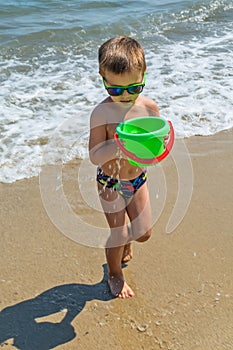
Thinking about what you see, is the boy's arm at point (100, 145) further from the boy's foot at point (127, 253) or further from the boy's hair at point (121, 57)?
the boy's foot at point (127, 253)

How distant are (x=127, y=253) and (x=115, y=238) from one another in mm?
326

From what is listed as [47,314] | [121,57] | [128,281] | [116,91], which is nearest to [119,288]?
[128,281]

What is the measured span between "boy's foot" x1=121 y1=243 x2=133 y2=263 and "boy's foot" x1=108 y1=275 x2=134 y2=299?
22 centimetres

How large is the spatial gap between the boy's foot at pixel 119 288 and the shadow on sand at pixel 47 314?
0.05 m

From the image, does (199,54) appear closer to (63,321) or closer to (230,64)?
(230,64)

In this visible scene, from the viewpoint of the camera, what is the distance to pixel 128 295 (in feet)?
9.66

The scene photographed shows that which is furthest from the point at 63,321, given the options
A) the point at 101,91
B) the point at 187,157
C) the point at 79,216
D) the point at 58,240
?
the point at 101,91

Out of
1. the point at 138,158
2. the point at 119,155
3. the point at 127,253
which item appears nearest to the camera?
the point at 138,158

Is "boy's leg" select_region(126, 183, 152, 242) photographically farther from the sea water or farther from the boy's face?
the sea water

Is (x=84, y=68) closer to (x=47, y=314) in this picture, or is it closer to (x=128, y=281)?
(x=128, y=281)

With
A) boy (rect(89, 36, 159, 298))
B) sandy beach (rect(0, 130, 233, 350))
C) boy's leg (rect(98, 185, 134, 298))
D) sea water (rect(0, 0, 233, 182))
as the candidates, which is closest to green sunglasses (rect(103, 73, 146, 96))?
boy (rect(89, 36, 159, 298))

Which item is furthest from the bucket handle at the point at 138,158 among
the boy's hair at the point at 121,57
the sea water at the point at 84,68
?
the sea water at the point at 84,68

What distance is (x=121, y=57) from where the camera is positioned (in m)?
2.55

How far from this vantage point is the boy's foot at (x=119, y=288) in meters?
2.93
